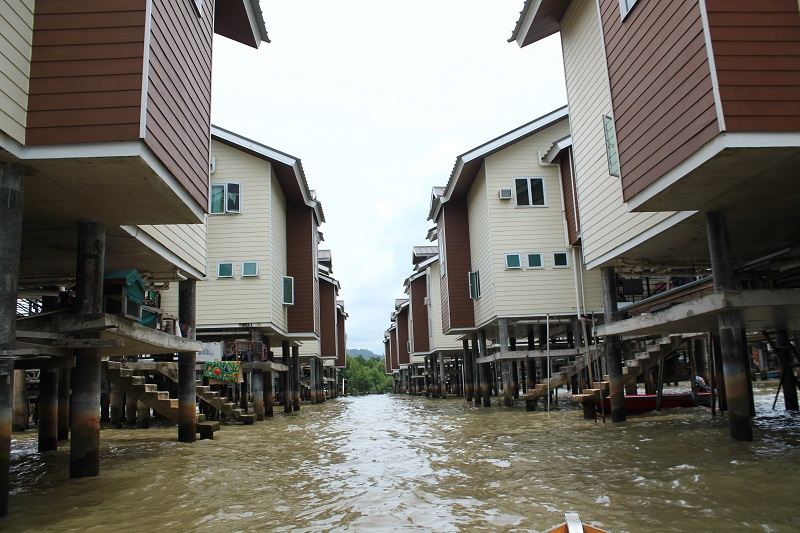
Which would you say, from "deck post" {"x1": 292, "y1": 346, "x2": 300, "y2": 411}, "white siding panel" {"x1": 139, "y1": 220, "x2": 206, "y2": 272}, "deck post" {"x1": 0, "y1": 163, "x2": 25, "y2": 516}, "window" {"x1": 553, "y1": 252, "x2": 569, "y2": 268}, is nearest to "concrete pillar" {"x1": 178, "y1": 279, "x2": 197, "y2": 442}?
"white siding panel" {"x1": 139, "y1": 220, "x2": 206, "y2": 272}

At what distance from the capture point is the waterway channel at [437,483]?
6613 millimetres

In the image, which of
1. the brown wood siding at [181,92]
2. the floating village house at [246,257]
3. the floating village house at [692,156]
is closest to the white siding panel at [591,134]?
the floating village house at [692,156]

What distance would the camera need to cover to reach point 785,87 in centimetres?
829

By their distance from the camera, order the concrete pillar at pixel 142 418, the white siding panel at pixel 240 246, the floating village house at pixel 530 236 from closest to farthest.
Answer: the concrete pillar at pixel 142 418 < the white siding panel at pixel 240 246 < the floating village house at pixel 530 236

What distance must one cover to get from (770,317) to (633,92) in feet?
18.4

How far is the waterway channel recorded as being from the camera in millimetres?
6613

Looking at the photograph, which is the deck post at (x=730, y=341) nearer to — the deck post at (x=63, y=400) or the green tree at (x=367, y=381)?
the deck post at (x=63, y=400)

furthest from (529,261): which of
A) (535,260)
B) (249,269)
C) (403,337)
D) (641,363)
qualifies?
(403,337)

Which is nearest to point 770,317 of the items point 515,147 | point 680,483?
point 680,483

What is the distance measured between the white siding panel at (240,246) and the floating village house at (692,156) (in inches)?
406

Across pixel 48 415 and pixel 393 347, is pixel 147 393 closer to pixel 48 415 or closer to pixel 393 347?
pixel 48 415

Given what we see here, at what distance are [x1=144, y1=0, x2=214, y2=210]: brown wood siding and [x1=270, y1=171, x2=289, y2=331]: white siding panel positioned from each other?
11145 mm

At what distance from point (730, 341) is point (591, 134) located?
21.8 feet

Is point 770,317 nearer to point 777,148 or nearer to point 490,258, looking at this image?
point 777,148
